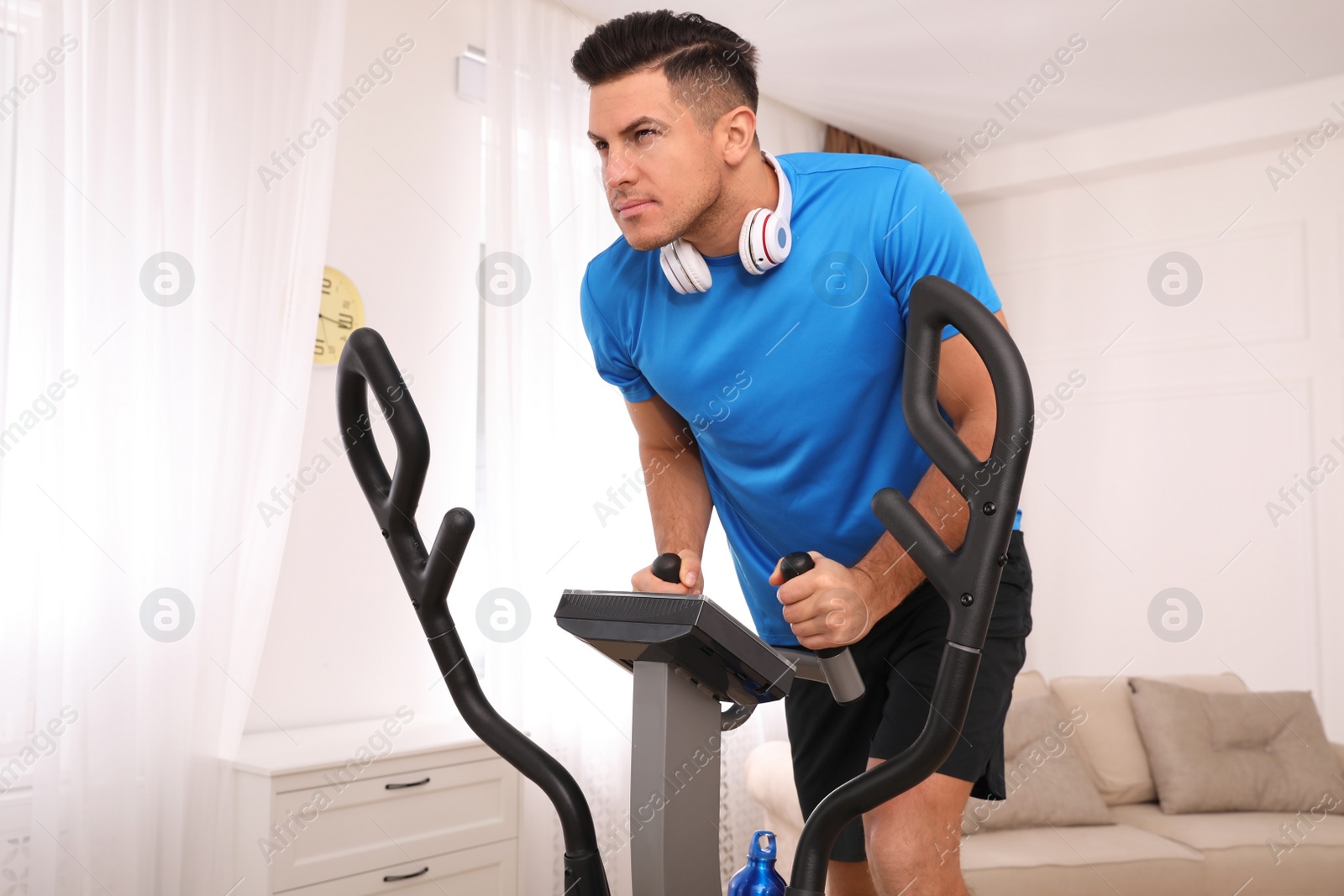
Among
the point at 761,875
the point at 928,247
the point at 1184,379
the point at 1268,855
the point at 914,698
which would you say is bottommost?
the point at 1268,855

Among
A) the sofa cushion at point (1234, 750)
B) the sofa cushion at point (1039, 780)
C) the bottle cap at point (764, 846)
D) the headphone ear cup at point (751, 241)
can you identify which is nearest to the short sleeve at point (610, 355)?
the headphone ear cup at point (751, 241)

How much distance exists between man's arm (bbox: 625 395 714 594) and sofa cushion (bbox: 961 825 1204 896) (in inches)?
73.1

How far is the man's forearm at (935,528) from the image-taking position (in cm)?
116

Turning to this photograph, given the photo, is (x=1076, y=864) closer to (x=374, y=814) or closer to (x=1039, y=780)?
(x=1039, y=780)

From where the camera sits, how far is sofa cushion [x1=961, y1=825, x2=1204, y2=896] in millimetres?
2984

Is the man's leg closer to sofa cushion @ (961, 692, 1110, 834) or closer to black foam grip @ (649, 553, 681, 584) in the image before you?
black foam grip @ (649, 553, 681, 584)

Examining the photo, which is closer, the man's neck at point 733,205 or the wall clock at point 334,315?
the man's neck at point 733,205

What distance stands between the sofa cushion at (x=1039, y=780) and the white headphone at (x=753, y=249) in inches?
93.8

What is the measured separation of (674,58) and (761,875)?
1.00 meters

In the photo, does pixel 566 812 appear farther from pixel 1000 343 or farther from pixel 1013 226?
pixel 1013 226

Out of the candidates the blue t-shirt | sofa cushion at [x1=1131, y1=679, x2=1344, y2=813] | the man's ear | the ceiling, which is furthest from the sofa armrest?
the ceiling

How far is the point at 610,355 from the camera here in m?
1.58

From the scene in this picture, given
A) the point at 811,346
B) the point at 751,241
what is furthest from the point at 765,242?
the point at 811,346

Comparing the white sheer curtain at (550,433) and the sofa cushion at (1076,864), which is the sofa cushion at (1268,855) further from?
the white sheer curtain at (550,433)
